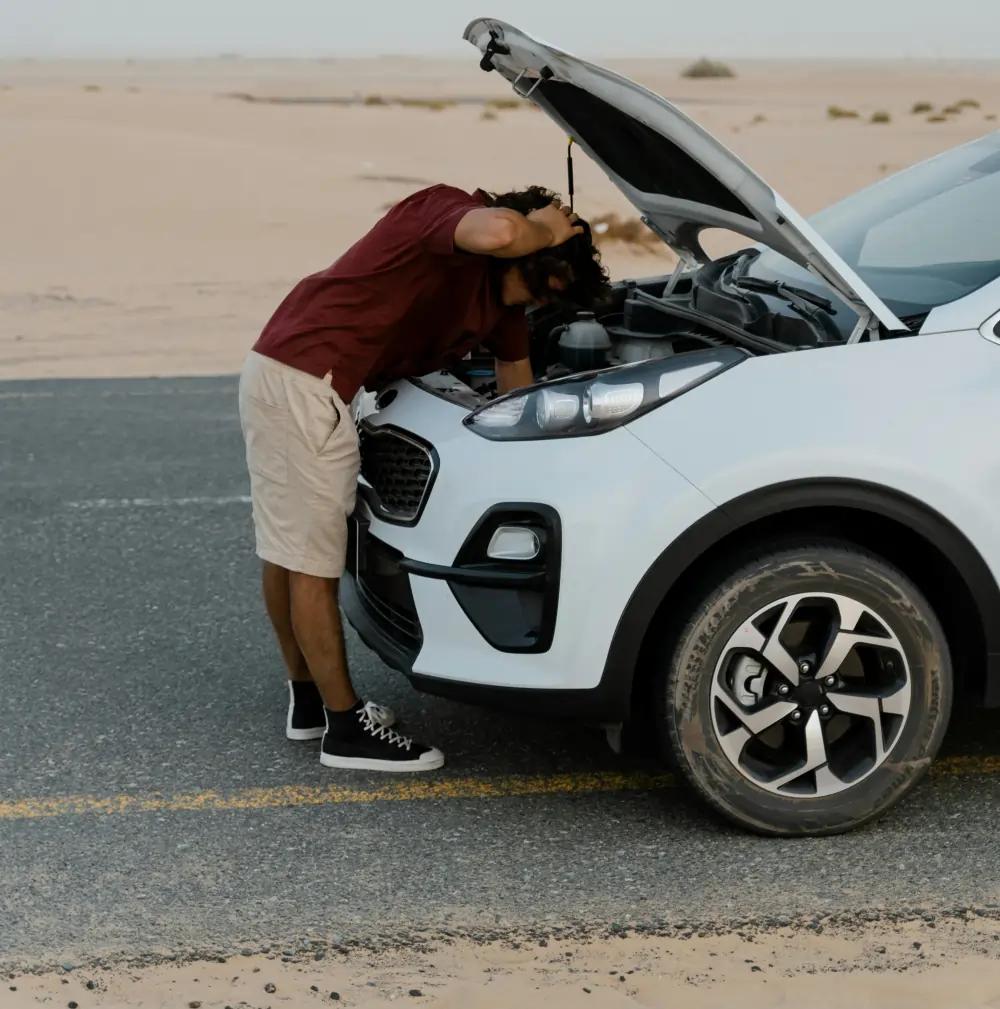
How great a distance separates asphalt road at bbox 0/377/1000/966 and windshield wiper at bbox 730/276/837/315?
1.30 metres

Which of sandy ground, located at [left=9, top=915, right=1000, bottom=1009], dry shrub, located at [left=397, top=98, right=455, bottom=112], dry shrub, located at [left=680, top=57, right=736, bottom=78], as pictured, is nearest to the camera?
sandy ground, located at [left=9, top=915, right=1000, bottom=1009]

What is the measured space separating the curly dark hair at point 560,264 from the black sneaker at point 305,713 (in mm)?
1329

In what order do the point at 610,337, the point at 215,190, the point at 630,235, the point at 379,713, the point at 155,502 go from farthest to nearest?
the point at 215,190
the point at 630,235
the point at 155,502
the point at 610,337
the point at 379,713

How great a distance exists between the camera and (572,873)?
12.5 feet

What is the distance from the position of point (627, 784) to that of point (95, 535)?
133 inches

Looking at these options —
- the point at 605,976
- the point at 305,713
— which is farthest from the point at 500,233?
the point at 605,976

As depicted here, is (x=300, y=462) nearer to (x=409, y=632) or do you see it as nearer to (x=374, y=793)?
(x=409, y=632)

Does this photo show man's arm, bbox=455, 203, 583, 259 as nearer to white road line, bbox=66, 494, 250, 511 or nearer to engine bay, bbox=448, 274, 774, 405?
engine bay, bbox=448, 274, 774, 405

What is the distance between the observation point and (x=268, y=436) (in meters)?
4.32

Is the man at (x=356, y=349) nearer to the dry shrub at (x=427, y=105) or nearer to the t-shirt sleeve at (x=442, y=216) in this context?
the t-shirt sleeve at (x=442, y=216)

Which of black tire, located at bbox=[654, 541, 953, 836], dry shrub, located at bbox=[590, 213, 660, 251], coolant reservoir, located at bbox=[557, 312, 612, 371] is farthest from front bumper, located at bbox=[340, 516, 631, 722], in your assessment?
dry shrub, located at bbox=[590, 213, 660, 251]

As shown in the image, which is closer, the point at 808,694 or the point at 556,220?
the point at 808,694

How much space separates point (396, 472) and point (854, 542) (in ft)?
3.87

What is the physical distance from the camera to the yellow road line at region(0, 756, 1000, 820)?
4211 mm
